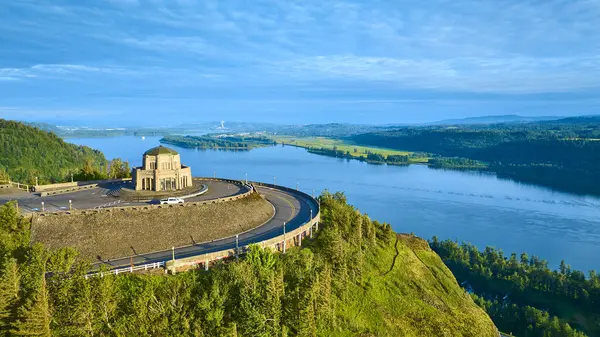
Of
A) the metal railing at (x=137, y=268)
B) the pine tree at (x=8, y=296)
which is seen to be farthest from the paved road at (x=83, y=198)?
the pine tree at (x=8, y=296)

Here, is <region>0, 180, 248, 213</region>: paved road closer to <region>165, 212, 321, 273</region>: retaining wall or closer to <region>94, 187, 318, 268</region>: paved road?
<region>94, 187, 318, 268</region>: paved road

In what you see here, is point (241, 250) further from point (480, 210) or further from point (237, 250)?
point (480, 210)

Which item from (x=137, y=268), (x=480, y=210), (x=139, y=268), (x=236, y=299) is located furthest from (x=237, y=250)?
(x=480, y=210)

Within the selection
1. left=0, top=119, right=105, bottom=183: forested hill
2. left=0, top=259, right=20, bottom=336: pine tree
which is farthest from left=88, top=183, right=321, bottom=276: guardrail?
left=0, top=119, right=105, bottom=183: forested hill

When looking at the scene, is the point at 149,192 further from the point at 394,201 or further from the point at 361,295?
the point at 394,201

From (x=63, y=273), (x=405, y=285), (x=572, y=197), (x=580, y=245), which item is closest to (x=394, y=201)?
(x=580, y=245)
